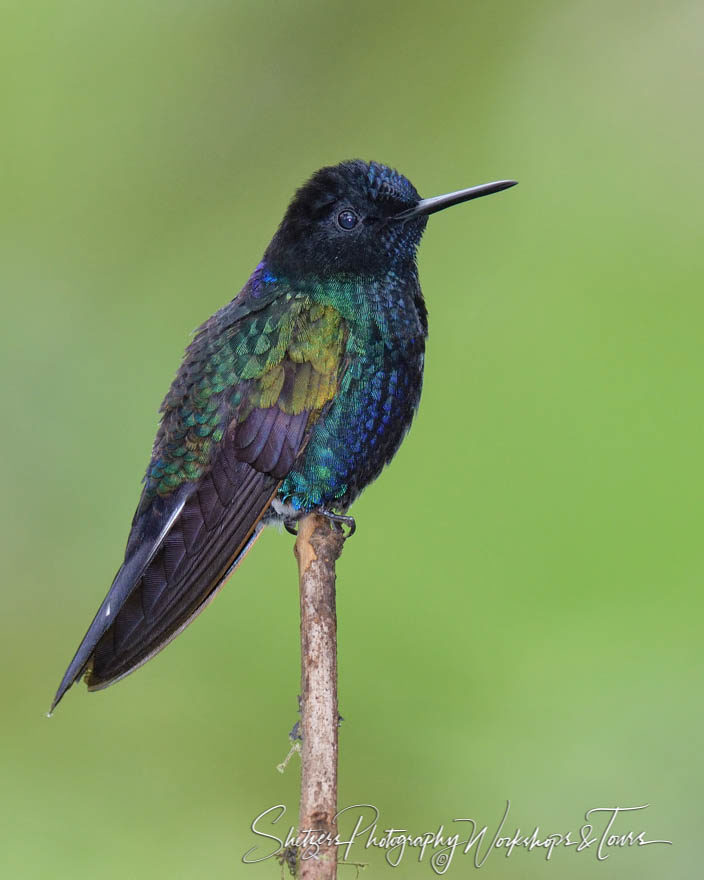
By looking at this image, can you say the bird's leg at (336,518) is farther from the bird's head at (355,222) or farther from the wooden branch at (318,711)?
the bird's head at (355,222)

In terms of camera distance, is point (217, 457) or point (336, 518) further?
point (336, 518)

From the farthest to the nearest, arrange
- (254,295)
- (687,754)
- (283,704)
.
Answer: (283,704) < (687,754) < (254,295)

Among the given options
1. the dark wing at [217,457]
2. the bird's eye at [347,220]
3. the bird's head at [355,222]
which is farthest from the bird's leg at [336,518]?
the bird's eye at [347,220]

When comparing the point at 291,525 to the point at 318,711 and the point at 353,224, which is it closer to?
the point at 353,224

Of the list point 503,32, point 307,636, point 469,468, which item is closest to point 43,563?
point 469,468

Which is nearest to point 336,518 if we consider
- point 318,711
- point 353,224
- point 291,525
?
point 291,525

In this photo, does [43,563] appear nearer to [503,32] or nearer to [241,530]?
[241,530]

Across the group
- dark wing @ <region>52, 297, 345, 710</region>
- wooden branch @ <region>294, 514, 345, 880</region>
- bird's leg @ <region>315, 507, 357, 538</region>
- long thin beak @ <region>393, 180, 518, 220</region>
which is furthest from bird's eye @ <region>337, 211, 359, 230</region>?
wooden branch @ <region>294, 514, 345, 880</region>
